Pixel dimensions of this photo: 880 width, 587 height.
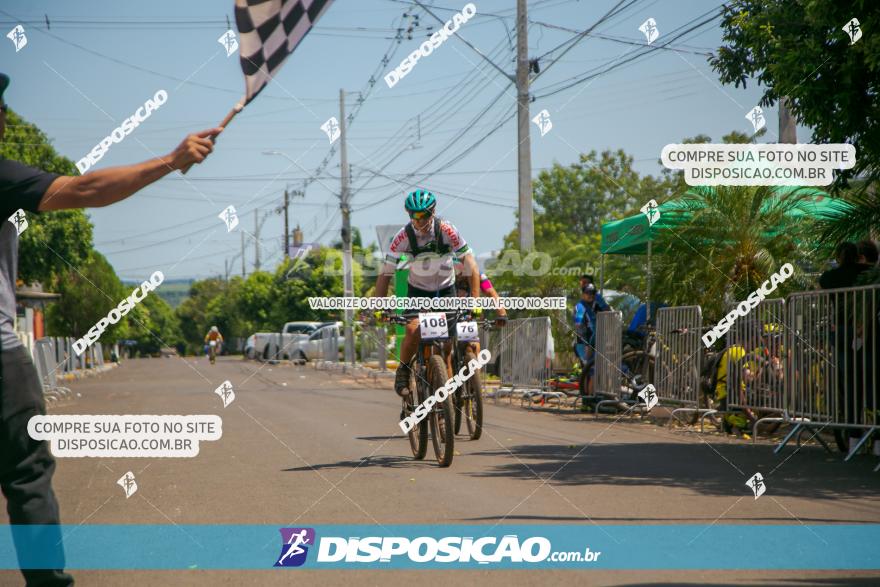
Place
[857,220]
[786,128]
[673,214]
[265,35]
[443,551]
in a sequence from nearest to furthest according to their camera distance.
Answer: [265,35], [443,551], [857,220], [673,214], [786,128]

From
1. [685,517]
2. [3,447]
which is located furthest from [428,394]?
[3,447]

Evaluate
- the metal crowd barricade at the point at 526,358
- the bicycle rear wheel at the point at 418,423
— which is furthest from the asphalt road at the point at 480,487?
the metal crowd barricade at the point at 526,358

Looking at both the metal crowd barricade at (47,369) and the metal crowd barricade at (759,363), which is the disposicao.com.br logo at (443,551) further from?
the metal crowd barricade at (47,369)

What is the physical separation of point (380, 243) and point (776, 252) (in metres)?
25.3

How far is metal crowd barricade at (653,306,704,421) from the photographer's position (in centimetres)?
1307

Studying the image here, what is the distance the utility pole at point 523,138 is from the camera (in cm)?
2352

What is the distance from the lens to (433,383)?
8836 millimetres

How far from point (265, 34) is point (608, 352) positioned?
37.7ft

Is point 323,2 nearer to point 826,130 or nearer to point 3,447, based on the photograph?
point 3,447

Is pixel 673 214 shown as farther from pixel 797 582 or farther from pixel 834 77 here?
pixel 797 582

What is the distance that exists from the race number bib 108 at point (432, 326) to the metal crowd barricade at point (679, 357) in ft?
15.7

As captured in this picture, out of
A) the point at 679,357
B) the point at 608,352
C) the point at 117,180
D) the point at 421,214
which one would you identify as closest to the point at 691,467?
the point at 421,214

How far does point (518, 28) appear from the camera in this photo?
77.1 feet

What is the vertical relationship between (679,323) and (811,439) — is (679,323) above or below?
above
